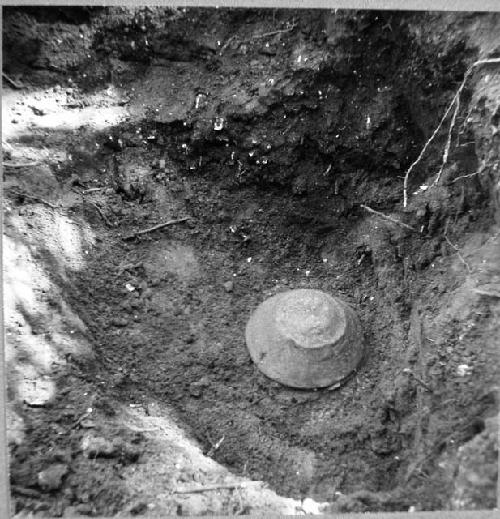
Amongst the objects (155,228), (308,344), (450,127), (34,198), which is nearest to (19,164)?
(34,198)

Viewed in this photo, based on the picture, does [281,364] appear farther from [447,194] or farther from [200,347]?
[447,194]

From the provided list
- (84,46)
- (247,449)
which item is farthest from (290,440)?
(84,46)

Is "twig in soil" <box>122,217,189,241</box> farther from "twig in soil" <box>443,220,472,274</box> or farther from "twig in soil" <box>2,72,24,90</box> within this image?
"twig in soil" <box>443,220,472,274</box>

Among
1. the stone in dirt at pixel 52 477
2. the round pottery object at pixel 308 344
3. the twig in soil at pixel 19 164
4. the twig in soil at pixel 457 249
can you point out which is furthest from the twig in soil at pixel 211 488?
the twig in soil at pixel 19 164

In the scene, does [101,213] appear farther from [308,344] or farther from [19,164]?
[308,344]

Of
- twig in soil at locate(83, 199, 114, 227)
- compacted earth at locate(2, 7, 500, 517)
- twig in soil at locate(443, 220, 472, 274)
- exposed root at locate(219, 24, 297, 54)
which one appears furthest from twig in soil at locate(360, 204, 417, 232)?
twig in soil at locate(83, 199, 114, 227)

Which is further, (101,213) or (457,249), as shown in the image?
(101,213)
